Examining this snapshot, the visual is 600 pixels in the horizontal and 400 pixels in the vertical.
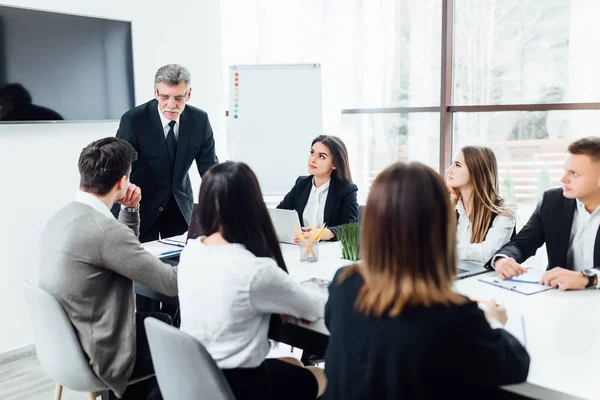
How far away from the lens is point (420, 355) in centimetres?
119

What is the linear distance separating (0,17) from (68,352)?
2.20 meters

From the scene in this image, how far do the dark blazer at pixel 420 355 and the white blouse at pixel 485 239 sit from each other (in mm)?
1237

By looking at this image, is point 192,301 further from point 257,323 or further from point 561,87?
point 561,87

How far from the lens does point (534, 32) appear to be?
429 centimetres

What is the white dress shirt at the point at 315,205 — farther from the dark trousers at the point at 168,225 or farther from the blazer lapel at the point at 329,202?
the dark trousers at the point at 168,225

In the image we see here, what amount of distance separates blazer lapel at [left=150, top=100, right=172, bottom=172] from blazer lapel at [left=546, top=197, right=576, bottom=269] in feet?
6.64

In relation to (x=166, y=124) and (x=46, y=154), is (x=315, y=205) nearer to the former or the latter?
(x=166, y=124)

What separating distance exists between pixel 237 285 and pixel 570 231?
152 cm

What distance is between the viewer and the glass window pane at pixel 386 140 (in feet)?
16.0

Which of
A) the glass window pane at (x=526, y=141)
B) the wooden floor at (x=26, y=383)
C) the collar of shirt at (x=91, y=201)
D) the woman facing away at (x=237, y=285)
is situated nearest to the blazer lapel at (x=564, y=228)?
the woman facing away at (x=237, y=285)

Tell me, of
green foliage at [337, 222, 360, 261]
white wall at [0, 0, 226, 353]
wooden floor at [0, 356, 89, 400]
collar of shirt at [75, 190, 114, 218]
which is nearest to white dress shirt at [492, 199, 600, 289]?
green foliage at [337, 222, 360, 261]

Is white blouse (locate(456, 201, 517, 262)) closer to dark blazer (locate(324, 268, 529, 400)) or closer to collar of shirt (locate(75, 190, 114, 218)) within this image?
dark blazer (locate(324, 268, 529, 400))

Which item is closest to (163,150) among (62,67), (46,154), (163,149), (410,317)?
(163,149)

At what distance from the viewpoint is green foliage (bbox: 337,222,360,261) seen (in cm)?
254
